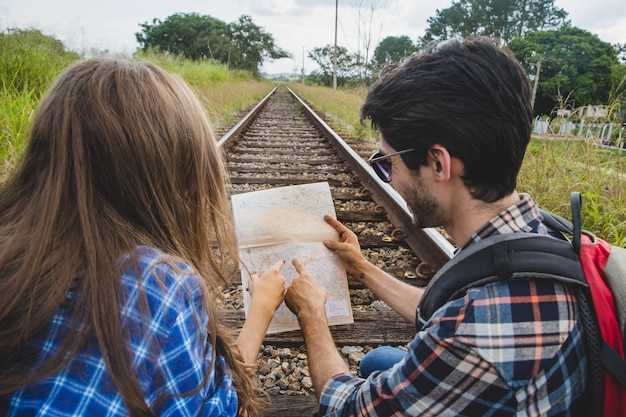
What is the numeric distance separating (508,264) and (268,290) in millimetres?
887

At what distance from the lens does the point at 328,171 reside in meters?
5.40

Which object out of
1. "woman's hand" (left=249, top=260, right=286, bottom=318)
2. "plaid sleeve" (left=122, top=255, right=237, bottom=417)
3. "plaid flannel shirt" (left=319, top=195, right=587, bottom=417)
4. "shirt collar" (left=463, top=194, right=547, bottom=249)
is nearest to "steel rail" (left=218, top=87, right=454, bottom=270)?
"woman's hand" (left=249, top=260, right=286, bottom=318)

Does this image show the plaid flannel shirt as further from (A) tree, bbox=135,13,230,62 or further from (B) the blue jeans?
(A) tree, bbox=135,13,230,62

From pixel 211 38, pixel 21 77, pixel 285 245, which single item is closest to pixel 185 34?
pixel 211 38

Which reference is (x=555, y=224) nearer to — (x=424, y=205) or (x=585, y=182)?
(x=424, y=205)

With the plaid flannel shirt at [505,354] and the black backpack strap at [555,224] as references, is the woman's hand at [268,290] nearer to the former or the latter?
the plaid flannel shirt at [505,354]

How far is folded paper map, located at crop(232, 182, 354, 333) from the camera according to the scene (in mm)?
1679

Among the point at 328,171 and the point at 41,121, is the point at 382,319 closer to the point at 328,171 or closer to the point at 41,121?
the point at 41,121

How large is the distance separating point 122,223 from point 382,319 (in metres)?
1.51

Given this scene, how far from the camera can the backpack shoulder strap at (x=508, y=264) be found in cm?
89

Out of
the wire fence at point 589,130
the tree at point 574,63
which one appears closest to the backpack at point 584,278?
the wire fence at point 589,130

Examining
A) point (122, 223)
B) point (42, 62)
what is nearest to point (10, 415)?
point (122, 223)

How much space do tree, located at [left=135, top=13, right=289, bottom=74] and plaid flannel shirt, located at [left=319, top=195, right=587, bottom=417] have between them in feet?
173

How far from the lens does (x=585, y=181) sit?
154 inches
